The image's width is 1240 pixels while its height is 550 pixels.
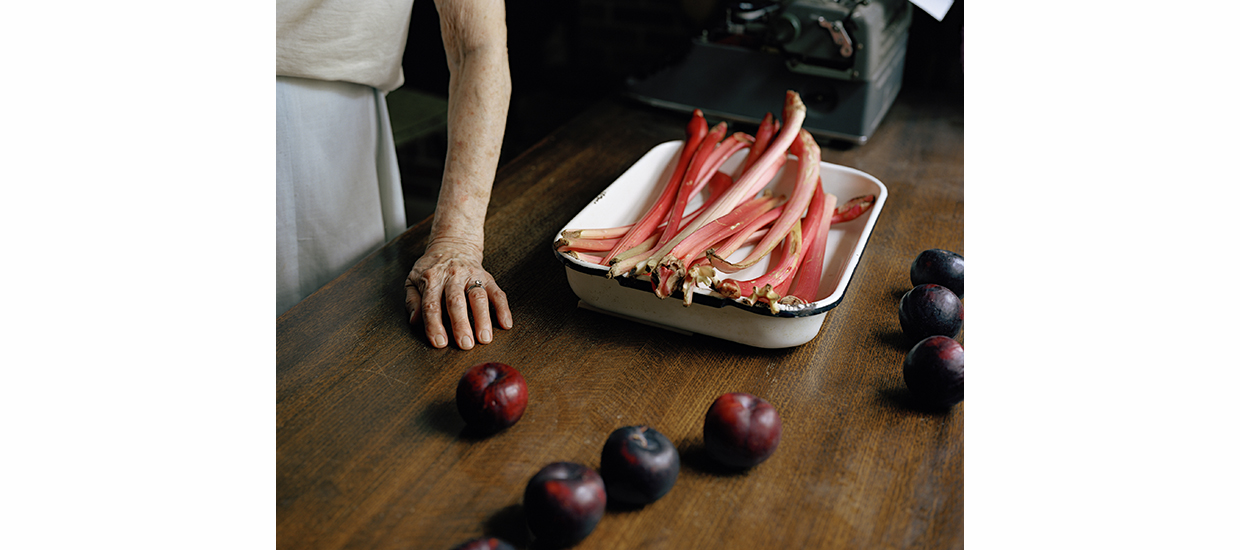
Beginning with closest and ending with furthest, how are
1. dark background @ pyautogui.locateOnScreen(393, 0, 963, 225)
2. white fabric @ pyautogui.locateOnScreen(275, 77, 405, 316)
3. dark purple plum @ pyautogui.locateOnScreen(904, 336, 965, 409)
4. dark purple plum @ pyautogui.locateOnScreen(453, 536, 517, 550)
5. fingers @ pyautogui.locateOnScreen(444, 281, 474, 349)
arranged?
dark purple plum @ pyautogui.locateOnScreen(453, 536, 517, 550) < dark purple plum @ pyautogui.locateOnScreen(904, 336, 965, 409) < fingers @ pyautogui.locateOnScreen(444, 281, 474, 349) < white fabric @ pyautogui.locateOnScreen(275, 77, 405, 316) < dark background @ pyautogui.locateOnScreen(393, 0, 963, 225)

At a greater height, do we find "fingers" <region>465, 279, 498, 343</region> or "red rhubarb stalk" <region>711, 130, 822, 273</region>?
"red rhubarb stalk" <region>711, 130, 822, 273</region>

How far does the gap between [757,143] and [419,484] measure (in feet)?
3.58

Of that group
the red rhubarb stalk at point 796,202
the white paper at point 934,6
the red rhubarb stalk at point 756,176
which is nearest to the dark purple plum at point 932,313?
the red rhubarb stalk at point 796,202

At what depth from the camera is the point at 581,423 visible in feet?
3.38

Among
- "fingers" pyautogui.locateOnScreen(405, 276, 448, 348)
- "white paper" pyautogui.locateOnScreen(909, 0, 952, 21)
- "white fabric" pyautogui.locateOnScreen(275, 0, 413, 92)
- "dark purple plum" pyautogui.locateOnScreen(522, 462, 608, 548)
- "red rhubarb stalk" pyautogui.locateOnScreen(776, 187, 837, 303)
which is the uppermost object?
"white paper" pyautogui.locateOnScreen(909, 0, 952, 21)

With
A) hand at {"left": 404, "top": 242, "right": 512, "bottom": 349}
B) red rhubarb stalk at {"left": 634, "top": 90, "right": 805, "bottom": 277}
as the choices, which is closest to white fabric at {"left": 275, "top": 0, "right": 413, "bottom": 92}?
hand at {"left": 404, "top": 242, "right": 512, "bottom": 349}

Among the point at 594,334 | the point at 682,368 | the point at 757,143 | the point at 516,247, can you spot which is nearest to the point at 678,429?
the point at 682,368

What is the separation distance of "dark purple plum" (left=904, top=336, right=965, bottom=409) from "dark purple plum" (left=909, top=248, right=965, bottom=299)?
12.4 inches

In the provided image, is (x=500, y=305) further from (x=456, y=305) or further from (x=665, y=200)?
(x=665, y=200)

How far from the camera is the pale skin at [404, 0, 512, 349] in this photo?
1263 mm

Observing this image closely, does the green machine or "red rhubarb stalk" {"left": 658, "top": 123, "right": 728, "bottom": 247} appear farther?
the green machine

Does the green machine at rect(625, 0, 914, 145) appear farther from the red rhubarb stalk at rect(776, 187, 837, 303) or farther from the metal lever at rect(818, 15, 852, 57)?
the red rhubarb stalk at rect(776, 187, 837, 303)

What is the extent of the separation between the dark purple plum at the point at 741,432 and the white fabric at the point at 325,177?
3.57 ft

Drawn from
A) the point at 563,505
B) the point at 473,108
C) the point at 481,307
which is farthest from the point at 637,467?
the point at 473,108
